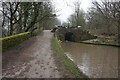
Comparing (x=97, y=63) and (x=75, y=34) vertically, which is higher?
(x=75, y=34)

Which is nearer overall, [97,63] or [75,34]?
[97,63]

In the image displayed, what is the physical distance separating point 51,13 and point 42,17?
225 centimetres

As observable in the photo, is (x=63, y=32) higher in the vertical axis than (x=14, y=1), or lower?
lower

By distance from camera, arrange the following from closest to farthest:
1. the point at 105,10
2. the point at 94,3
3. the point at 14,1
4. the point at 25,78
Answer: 1. the point at 25,78
2. the point at 14,1
3. the point at 105,10
4. the point at 94,3

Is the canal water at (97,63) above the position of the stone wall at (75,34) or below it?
below

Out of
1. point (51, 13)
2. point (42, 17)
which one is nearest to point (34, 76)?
point (42, 17)

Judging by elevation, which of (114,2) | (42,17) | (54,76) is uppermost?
(114,2)

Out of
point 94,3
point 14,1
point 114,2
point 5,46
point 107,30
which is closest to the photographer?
point 5,46

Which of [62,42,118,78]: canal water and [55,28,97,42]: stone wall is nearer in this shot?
[62,42,118,78]: canal water

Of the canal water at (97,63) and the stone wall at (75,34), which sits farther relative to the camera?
the stone wall at (75,34)

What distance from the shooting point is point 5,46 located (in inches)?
520

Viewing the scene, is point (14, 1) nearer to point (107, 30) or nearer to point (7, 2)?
point (7, 2)

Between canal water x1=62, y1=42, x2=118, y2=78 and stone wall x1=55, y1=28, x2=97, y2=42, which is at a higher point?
stone wall x1=55, y1=28, x2=97, y2=42

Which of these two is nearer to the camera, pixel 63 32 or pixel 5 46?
pixel 5 46
